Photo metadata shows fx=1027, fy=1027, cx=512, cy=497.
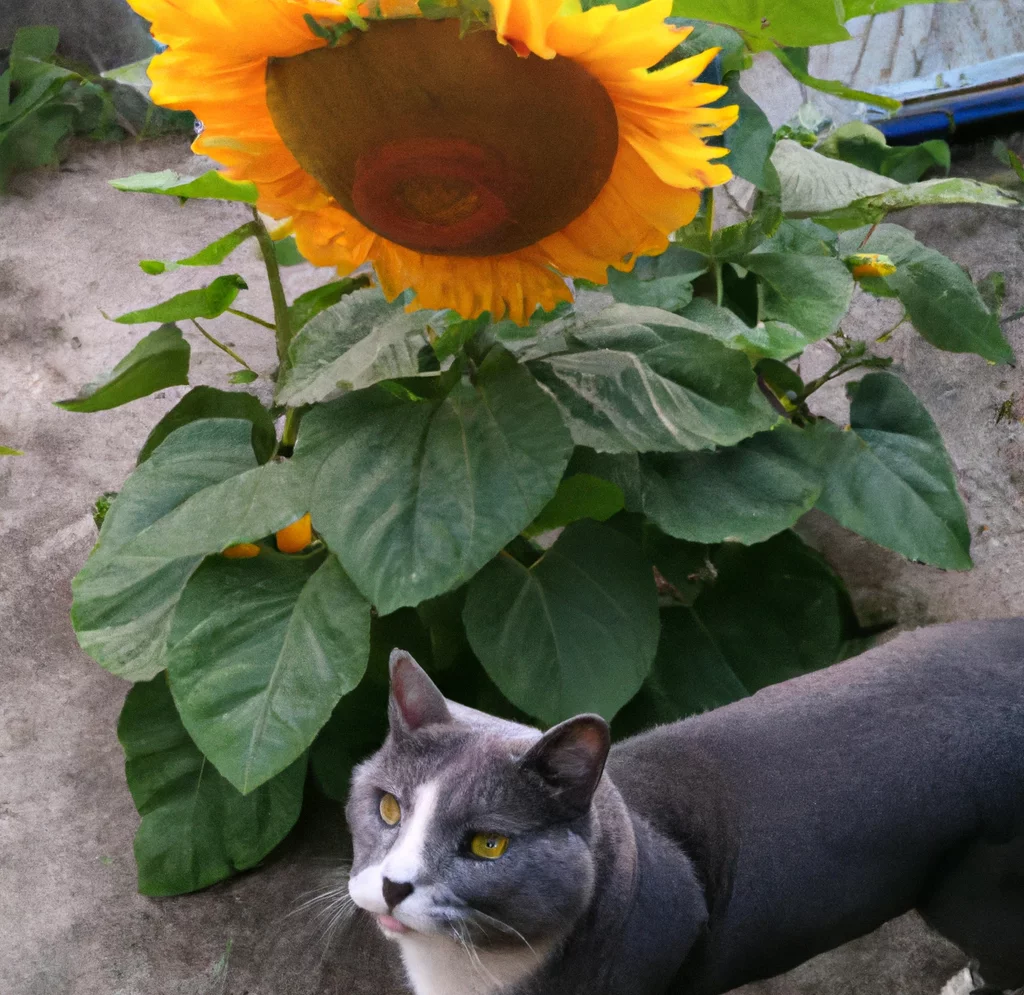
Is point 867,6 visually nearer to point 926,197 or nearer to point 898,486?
point 926,197

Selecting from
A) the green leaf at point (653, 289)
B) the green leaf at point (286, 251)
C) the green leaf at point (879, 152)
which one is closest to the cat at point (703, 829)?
the green leaf at point (653, 289)

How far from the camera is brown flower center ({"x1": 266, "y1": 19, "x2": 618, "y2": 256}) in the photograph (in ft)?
2.25

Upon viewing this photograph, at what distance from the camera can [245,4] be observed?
0.66 meters

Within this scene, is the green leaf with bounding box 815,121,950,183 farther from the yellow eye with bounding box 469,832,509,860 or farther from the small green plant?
the small green plant

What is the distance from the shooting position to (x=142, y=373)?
4.11ft

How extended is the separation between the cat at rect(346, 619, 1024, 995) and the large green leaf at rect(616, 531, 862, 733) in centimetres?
23

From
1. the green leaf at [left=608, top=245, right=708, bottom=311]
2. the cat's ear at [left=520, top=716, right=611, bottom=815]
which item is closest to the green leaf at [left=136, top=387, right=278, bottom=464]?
the green leaf at [left=608, top=245, right=708, bottom=311]

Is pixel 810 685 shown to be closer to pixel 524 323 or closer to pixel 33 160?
Result: pixel 524 323

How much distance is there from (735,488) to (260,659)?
0.54 metres

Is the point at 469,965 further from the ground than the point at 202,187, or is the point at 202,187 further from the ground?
the point at 202,187

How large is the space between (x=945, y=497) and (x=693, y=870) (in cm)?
59

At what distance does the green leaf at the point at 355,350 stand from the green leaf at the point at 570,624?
252mm

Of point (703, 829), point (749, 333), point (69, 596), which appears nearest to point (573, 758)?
point (703, 829)

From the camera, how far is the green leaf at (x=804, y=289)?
1.27m
